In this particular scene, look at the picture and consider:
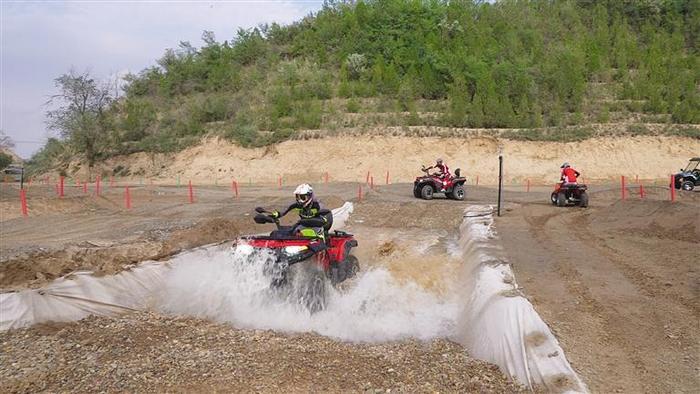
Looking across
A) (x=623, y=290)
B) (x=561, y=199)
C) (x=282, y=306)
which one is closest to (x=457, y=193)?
(x=561, y=199)

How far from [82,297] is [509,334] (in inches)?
197

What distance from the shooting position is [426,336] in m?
6.47

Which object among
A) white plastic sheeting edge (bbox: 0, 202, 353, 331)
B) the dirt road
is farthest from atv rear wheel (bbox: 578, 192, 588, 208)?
white plastic sheeting edge (bbox: 0, 202, 353, 331)

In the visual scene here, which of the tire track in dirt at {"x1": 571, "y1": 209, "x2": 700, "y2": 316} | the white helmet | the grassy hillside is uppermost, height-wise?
→ the grassy hillside

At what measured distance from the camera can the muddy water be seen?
6742 millimetres

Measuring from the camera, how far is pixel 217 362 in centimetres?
534

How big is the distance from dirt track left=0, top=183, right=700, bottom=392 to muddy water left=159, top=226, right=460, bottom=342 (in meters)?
0.43

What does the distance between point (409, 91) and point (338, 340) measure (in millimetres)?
39120

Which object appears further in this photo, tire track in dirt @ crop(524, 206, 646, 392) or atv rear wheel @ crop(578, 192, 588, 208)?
atv rear wheel @ crop(578, 192, 588, 208)

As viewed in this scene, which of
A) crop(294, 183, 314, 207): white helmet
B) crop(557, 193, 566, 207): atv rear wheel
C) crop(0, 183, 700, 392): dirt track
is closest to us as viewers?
crop(0, 183, 700, 392): dirt track

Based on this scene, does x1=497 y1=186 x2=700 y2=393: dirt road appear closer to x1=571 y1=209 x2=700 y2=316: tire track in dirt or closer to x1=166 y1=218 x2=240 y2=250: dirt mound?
x1=571 y1=209 x2=700 y2=316: tire track in dirt

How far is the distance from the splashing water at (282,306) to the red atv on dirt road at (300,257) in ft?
0.29

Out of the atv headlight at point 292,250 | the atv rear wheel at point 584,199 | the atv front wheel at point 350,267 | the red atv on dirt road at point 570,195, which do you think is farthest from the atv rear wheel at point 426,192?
the atv headlight at point 292,250

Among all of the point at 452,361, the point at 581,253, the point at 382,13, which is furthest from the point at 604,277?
the point at 382,13
